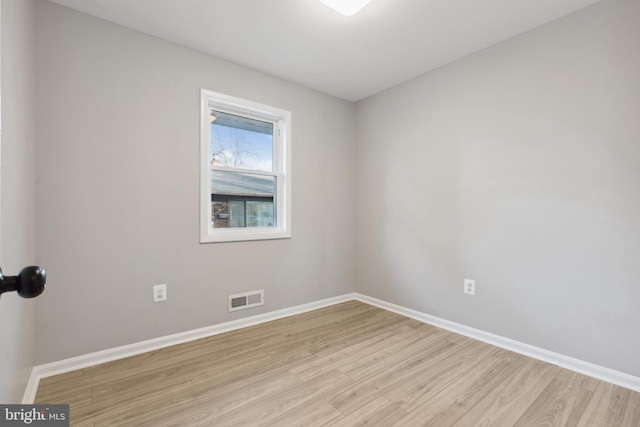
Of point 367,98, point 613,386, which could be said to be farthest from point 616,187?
point 367,98

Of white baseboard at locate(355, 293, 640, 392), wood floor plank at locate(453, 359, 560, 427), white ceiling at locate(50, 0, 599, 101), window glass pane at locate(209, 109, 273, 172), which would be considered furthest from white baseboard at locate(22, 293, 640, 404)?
white ceiling at locate(50, 0, 599, 101)

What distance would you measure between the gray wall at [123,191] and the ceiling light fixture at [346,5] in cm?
118

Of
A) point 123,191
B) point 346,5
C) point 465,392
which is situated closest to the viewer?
point 465,392

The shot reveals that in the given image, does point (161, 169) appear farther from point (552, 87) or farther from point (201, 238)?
point (552, 87)

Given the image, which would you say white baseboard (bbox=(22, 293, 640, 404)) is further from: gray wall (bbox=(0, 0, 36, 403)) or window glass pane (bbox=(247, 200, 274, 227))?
window glass pane (bbox=(247, 200, 274, 227))

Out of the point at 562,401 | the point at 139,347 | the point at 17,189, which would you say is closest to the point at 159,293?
the point at 139,347

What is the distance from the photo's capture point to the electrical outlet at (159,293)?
2.29 meters

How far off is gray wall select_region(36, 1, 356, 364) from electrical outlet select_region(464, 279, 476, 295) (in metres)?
1.82

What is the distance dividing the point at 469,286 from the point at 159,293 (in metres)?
2.62

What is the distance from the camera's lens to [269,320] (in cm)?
288

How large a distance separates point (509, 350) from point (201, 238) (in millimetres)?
2682

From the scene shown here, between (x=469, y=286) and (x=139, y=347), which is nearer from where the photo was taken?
(x=139, y=347)

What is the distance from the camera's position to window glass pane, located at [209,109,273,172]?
272cm

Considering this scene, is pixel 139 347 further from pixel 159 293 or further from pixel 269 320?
pixel 269 320
